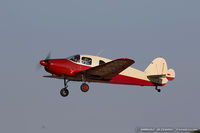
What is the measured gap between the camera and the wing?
67.2ft

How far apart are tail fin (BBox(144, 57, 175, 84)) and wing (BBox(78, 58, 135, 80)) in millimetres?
3208

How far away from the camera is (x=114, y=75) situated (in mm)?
22531

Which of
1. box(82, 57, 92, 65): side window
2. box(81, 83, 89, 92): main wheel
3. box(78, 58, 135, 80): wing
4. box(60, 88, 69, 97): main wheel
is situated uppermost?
box(82, 57, 92, 65): side window

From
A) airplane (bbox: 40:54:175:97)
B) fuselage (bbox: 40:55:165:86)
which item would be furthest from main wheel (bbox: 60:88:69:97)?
fuselage (bbox: 40:55:165:86)

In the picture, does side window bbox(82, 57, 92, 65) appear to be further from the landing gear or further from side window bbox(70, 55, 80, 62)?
the landing gear

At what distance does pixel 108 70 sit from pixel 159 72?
471cm

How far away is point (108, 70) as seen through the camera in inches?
852

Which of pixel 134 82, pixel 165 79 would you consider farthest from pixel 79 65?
pixel 165 79

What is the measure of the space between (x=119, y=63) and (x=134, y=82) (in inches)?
130

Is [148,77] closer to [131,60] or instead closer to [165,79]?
[165,79]

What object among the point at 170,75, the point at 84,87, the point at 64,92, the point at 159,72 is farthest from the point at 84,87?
the point at 170,75

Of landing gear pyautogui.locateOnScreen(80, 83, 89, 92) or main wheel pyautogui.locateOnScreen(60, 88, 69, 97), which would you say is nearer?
landing gear pyautogui.locateOnScreen(80, 83, 89, 92)

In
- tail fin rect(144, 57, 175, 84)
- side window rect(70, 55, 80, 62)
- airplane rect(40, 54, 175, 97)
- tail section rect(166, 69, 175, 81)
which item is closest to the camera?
airplane rect(40, 54, 175, 97)

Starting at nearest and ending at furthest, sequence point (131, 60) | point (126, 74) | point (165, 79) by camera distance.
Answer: point (131, 60) < point (126, 74) < point (165, 79)
